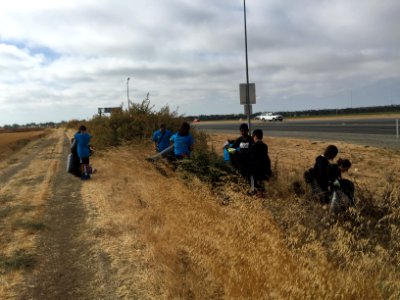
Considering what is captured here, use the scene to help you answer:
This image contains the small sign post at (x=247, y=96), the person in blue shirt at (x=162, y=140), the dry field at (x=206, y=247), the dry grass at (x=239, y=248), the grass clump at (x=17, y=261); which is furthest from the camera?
the small sign post at (x=247, y=96)

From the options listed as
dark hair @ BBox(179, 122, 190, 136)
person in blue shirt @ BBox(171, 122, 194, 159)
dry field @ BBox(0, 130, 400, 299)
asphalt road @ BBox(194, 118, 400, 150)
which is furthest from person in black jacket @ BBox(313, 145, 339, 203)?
asphalt road @ BBox(194, 118, 400, 150)

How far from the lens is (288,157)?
664 inches

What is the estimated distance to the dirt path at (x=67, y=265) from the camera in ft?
14.7

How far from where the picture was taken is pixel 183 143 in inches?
387

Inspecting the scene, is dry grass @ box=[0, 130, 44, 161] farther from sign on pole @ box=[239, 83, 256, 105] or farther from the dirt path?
the dirt path

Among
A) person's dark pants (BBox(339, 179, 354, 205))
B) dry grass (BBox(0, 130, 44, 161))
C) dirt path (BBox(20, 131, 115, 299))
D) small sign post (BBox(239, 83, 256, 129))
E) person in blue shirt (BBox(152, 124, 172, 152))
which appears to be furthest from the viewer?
dry grass (BBox(0, 130, 44, 161))

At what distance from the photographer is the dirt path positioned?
447 cm

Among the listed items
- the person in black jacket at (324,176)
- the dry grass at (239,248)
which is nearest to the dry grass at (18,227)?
the dry grass at (239,248)

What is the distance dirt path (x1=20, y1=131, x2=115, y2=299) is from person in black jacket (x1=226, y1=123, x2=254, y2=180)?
290 centimetres

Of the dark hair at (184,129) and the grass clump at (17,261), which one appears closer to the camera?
the grass clump at (17,261)

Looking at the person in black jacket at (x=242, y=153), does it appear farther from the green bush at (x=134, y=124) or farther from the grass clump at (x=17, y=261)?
the green bush at (x=134, y=124)

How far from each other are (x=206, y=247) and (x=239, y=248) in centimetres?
52

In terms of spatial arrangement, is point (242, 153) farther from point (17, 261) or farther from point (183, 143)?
point (17, 261)

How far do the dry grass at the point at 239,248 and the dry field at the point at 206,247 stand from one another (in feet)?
0.04
